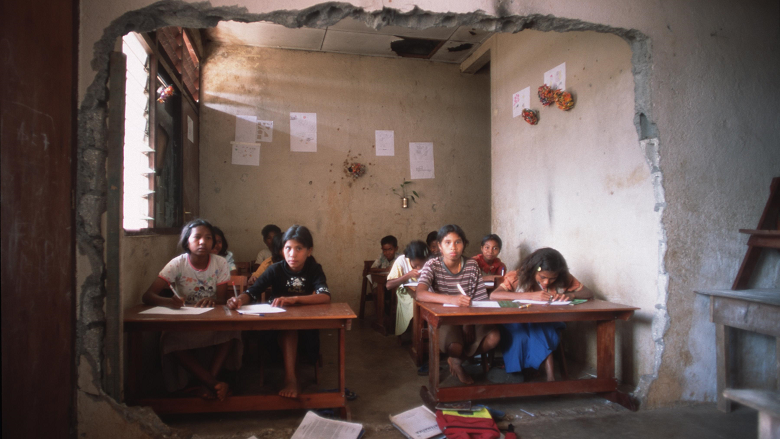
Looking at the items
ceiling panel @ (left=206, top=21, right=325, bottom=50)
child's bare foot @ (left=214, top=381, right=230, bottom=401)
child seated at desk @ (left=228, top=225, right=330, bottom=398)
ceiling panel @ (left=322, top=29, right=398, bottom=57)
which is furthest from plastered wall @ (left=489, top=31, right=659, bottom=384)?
child's bare foot @ (left=214, top=381, right=230, bottom=401)

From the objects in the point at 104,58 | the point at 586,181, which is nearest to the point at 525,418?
the point at 586,181

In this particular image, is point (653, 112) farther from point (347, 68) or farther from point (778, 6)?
point (347, 68)

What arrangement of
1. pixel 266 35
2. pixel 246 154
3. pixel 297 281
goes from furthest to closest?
pixel 246 154, pixel 266 35, pixel 297 281

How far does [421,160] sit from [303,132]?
1.51 meters

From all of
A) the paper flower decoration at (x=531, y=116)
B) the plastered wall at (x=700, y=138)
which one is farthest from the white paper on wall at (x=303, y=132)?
the plastered wall at (x=700, y=138)

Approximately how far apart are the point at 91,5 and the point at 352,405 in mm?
2501

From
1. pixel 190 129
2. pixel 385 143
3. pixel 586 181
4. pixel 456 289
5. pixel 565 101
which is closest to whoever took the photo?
pixel 456 289

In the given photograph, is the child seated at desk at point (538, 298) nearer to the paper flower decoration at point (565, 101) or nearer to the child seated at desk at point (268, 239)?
the paper flower decoration at point (565, 101)

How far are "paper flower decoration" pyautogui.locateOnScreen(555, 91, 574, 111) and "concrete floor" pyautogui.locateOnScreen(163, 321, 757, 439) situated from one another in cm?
214

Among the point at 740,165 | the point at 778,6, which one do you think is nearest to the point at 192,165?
the point at 740,165

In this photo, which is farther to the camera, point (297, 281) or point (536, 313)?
A: point (297, 281)

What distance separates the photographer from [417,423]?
239 centimetres

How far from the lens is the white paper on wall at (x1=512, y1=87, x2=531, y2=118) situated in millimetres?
4188

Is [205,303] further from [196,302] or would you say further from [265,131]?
[265,131]
